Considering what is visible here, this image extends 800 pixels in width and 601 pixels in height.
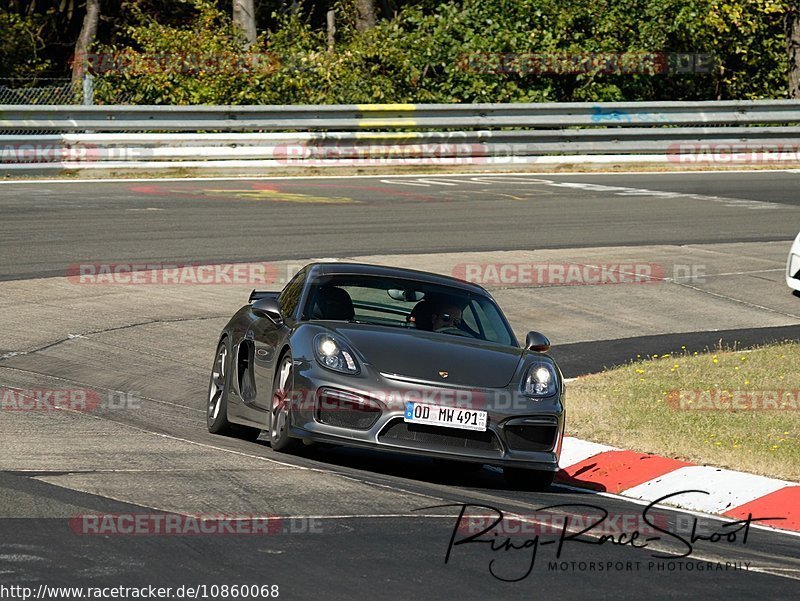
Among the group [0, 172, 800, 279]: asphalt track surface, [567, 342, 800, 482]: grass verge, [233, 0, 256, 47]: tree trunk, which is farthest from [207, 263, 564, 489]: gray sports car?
[233, 0, 256, 47]: tree trunk

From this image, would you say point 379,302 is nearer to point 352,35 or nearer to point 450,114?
point 450,114

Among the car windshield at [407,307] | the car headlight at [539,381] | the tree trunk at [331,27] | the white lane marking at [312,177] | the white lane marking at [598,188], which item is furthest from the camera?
the tree trunk at [331,27]

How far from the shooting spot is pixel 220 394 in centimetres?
1020

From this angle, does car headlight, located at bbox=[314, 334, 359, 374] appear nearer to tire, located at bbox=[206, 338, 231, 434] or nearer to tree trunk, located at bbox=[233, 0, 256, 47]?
tire, located at bbox=[206, 338, 231, 434]

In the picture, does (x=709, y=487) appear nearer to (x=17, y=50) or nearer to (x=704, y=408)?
(x=704, y=408)

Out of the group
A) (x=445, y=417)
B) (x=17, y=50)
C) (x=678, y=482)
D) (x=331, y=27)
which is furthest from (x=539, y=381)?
(x=331, y=27)

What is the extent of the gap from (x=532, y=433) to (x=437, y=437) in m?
0.60

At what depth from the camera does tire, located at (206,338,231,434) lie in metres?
10.1

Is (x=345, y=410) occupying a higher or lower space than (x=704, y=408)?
higher

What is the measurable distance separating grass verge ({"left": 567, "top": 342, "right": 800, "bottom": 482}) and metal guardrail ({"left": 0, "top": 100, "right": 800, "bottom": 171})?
511 inches

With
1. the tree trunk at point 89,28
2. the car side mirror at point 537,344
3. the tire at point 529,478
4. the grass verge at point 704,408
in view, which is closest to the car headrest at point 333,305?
the car side mirror at point 537,344

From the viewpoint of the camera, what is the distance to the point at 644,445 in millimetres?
9969

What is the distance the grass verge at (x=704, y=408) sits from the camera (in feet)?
31.9

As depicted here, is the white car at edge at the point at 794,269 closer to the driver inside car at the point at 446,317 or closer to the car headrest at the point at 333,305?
the driver inside car at the point at 446,317
